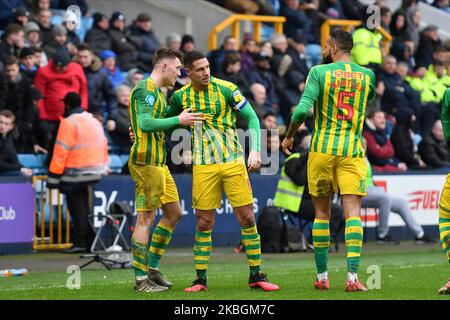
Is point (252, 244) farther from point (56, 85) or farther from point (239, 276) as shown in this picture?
point (56, 85)

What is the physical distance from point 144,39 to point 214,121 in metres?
11.4

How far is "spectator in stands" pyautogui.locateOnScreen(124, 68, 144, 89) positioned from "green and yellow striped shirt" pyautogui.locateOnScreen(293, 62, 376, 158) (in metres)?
9.87

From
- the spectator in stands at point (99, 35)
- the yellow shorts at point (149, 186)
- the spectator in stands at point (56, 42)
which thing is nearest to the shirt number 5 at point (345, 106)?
the yellow shorts at point (149, 186)

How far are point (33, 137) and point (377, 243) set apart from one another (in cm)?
632

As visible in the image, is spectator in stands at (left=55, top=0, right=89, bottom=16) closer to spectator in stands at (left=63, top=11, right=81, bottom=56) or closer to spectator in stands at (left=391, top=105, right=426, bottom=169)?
spectator in stands at (left=63, top=11, right=81, bottom=56)

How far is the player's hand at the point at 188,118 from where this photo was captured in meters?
11.7

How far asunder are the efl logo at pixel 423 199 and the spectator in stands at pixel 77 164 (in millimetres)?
6598

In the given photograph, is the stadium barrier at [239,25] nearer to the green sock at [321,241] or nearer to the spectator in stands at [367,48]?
the spectator in stands at [367,48]

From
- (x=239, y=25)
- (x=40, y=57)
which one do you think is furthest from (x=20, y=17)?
(x=239, y=25)

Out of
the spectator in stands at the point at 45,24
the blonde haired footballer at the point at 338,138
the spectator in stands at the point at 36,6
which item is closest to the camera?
the blonde haired footballer at the point at 338,138

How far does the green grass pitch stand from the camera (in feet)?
38.4

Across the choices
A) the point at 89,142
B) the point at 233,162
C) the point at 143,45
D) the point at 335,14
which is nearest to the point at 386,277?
the point at 233,162
